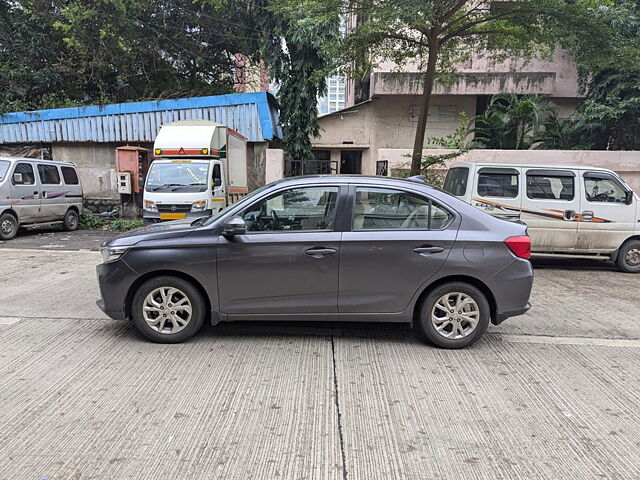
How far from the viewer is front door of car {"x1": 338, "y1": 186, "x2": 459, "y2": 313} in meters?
4.20

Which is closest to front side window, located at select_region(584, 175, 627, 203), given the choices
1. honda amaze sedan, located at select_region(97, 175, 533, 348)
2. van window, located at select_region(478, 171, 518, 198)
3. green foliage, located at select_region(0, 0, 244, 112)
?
van window, located at select_region(478, 171, 518, 198)

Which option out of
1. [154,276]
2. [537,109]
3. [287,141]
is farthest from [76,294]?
[537,109]

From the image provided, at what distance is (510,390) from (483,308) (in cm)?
91

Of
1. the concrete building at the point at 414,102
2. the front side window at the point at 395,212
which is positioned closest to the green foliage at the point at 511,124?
the concrete building at the point at 414,102

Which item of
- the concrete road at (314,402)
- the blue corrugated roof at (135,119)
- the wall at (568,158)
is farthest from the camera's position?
the blue corrugated roof at (135,119)

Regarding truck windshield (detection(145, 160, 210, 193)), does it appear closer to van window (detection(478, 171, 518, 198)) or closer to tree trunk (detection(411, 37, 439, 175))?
tree trunk (detection(411, 37, 439, 175))

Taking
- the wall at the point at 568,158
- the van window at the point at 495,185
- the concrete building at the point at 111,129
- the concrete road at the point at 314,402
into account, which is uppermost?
the concrete building at the point at 111,129

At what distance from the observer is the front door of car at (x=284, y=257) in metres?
4.18

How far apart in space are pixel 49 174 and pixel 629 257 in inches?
545

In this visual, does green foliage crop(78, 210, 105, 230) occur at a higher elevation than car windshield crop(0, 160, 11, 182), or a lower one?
lower

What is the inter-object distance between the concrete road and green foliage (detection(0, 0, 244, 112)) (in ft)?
48.6

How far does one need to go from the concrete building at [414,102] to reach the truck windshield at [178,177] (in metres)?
8.57

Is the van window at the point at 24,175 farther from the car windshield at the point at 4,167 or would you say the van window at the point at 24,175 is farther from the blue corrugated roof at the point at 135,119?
the blue corrugated roof at the point at 135,119

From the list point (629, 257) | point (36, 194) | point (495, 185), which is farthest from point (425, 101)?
point (36, 194)
